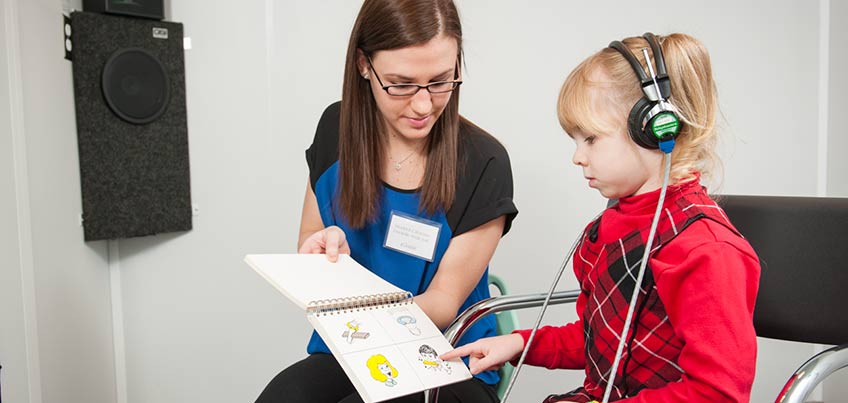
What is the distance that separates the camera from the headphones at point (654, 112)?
2.17ft

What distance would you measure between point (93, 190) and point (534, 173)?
4.06 ft

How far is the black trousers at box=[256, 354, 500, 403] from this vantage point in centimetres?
94

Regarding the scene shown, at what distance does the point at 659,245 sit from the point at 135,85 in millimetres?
1481

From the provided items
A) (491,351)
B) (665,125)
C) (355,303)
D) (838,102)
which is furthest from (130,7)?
(838,102)

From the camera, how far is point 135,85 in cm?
164

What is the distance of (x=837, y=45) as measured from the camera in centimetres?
139

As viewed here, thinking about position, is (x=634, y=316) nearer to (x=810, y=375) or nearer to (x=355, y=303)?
(x=810, y=375)

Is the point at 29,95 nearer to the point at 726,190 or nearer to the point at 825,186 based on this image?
the point at 726,190

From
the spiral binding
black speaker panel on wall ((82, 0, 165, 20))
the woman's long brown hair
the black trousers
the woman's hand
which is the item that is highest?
black speaker panel on wall ((82, 0, 165, 20))

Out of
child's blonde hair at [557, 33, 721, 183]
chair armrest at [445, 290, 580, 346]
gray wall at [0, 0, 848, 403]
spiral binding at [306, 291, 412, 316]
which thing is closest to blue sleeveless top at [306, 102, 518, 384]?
chair armrest at [445, 290, 580, 346]

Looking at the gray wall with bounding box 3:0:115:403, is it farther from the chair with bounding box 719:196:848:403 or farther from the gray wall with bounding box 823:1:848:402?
the gray wall with bounding box 823:1:848:402

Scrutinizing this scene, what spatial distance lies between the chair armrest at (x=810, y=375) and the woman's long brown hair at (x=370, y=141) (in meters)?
0.59

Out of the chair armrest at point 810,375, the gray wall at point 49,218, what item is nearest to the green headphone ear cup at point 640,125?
the chair armrest at point 810,375

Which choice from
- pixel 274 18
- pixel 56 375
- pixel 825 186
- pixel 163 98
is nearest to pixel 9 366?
pixel 56 375
